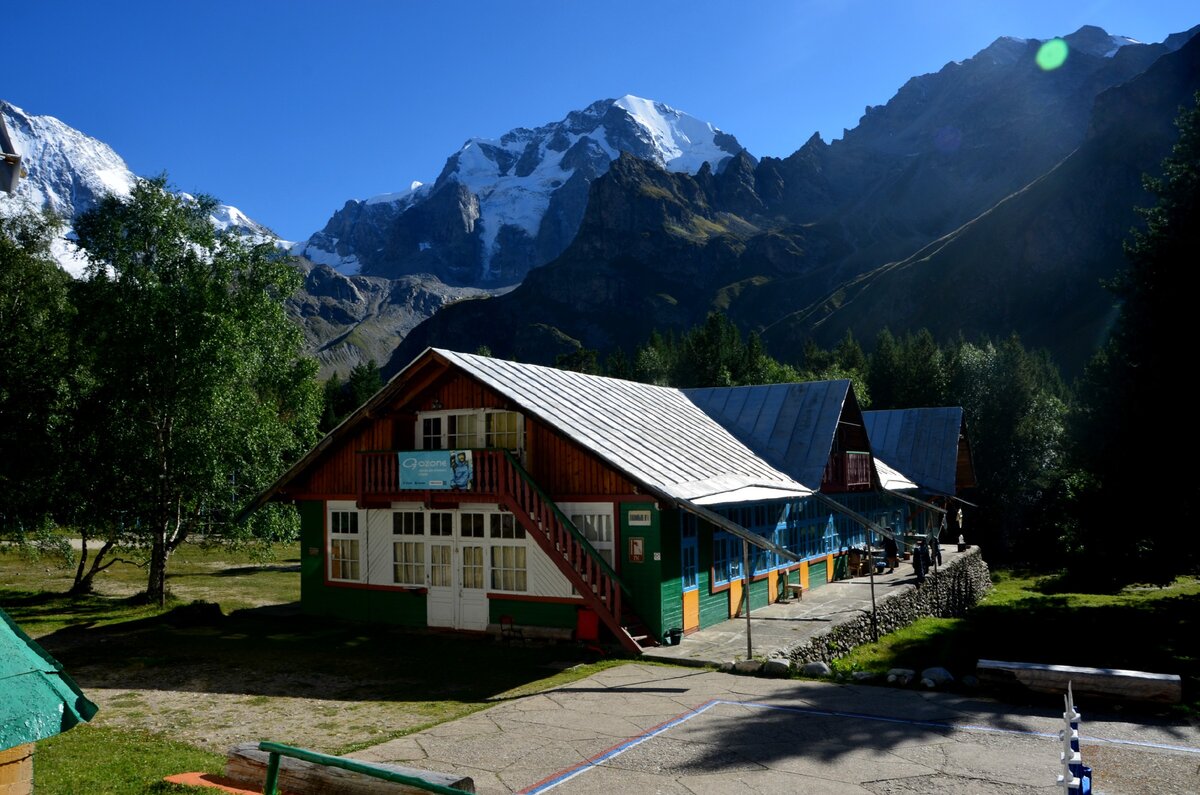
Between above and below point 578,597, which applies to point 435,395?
above

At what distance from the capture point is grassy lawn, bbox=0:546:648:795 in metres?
10.6

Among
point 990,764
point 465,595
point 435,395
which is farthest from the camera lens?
point 435,395

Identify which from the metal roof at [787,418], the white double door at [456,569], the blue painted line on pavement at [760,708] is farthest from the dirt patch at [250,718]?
the metal roof at [787,418]

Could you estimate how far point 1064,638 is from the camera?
2161cm

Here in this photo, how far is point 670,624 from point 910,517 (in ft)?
71.9

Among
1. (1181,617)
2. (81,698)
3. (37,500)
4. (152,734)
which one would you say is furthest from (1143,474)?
Answer: (37,500)

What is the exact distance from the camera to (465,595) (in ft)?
64.4

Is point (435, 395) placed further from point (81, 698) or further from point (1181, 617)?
point (1181, 617)

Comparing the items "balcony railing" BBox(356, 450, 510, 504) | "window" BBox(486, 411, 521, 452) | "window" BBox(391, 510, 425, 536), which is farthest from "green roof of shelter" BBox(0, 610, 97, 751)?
"window" BBox(391, 510, 425, 536)

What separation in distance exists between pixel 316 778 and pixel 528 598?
11.3 meters

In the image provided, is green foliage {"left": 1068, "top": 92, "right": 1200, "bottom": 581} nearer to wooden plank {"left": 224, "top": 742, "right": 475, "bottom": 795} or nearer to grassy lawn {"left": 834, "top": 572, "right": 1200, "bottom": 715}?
grassy lawn {"left": 834, "top": 572, "right": 1200, "bottom": 715}

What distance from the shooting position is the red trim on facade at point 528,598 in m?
18.0

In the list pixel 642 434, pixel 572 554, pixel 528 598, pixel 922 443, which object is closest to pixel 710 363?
pixel 922 443

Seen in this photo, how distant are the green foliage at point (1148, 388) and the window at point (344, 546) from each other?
74.4 ft
